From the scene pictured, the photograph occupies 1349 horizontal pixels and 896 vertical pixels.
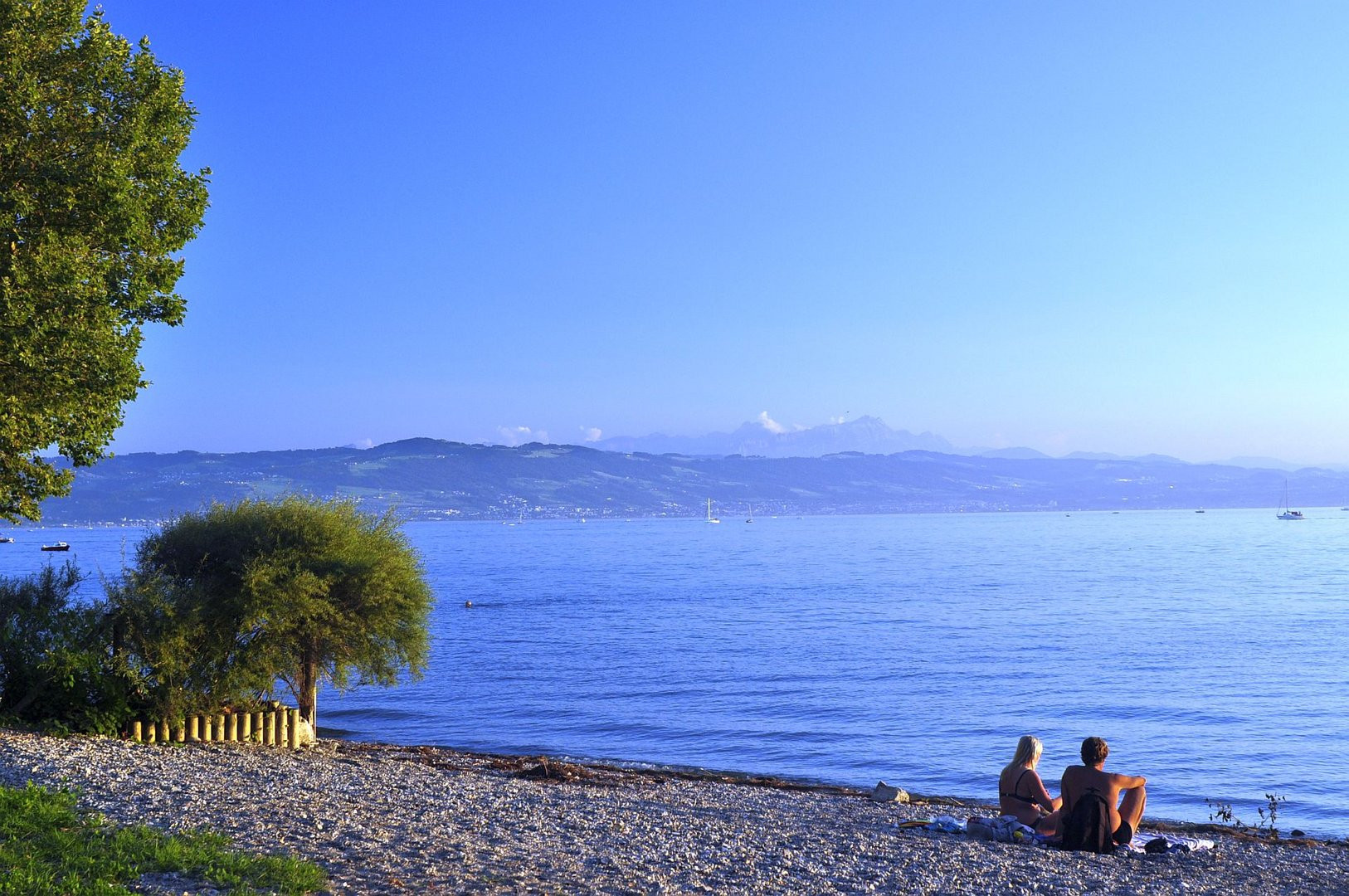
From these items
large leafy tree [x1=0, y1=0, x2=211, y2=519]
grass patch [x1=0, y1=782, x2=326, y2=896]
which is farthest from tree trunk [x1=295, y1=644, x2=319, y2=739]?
grass patch [x1=0, y1=782, x2=326, y2=896]

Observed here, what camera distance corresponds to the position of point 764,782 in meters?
24.5

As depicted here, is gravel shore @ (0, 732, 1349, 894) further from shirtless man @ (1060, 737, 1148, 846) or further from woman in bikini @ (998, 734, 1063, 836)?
woman in bikini @ (998, 734, 1063, 836)

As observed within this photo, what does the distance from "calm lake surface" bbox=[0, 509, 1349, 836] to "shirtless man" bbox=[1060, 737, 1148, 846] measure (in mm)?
9631

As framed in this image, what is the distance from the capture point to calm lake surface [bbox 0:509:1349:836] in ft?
90.8

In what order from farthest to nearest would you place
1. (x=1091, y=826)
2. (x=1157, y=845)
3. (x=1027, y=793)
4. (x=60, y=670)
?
1. (x=60, y=670)
2. (x=1027, y=793)
3. (x=1157, y=845)
4. (x=1091, y=826)

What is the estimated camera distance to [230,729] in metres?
20.0

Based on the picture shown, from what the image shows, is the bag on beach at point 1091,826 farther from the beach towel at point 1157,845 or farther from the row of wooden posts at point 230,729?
the row of wooden posts at point 230,729

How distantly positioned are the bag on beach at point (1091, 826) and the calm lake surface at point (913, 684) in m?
10.0

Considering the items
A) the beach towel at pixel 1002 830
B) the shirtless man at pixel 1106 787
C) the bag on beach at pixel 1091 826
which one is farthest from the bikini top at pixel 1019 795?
the bag on beach at pixel 1091 826

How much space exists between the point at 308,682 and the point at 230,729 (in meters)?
2.34

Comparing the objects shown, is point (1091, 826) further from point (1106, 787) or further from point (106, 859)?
point (106, 859)

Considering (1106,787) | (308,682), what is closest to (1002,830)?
(1106,787)

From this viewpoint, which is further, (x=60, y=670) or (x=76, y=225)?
(x=60, y=670)

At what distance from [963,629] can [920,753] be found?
3471cm
